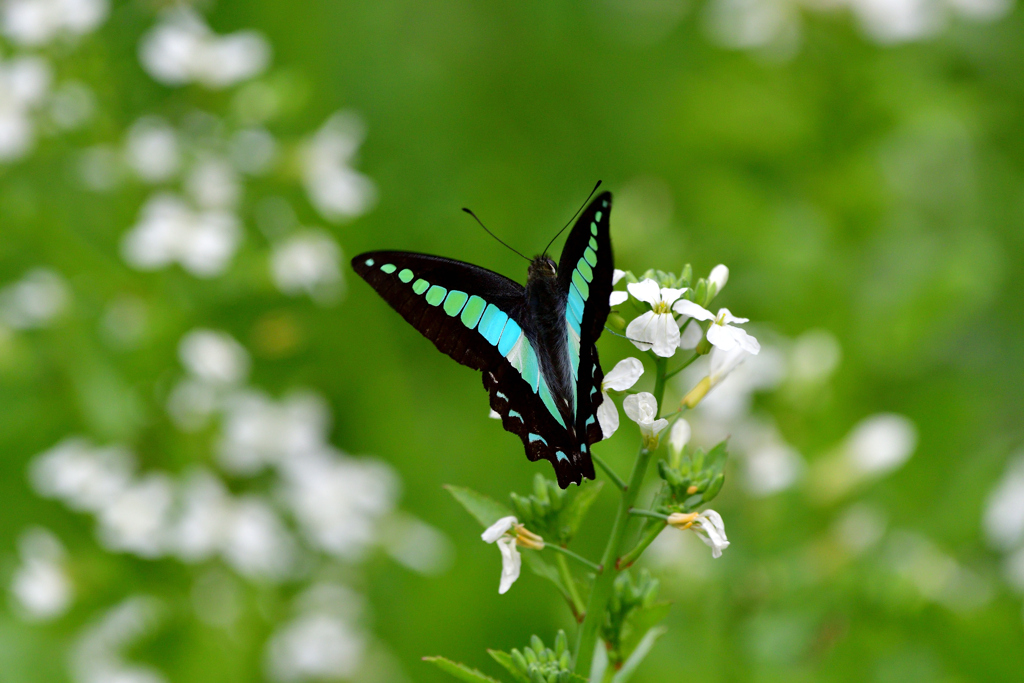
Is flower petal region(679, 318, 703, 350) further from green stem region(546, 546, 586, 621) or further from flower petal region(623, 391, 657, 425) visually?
green stem region(546, 546, 586, 621)

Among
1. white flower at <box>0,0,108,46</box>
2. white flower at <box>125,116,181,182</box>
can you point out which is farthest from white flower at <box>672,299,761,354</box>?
white flower at <box>0,0,108,46</box>

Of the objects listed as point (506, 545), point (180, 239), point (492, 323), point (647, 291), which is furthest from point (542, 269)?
point (180, 239)

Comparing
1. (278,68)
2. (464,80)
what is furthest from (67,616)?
(464,80)

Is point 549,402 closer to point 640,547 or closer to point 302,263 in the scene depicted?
point 640,547

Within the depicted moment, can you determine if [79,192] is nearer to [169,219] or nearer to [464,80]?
[169,219]

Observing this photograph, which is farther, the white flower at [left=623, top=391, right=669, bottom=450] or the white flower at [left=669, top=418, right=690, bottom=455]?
the white flower at [left=669, top=418, right=690, bottom=455]

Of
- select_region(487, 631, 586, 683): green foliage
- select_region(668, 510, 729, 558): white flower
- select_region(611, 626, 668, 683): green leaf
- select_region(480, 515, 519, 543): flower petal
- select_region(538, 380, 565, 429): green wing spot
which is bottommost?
select_region(487, 631, 586, 683): green foliage
